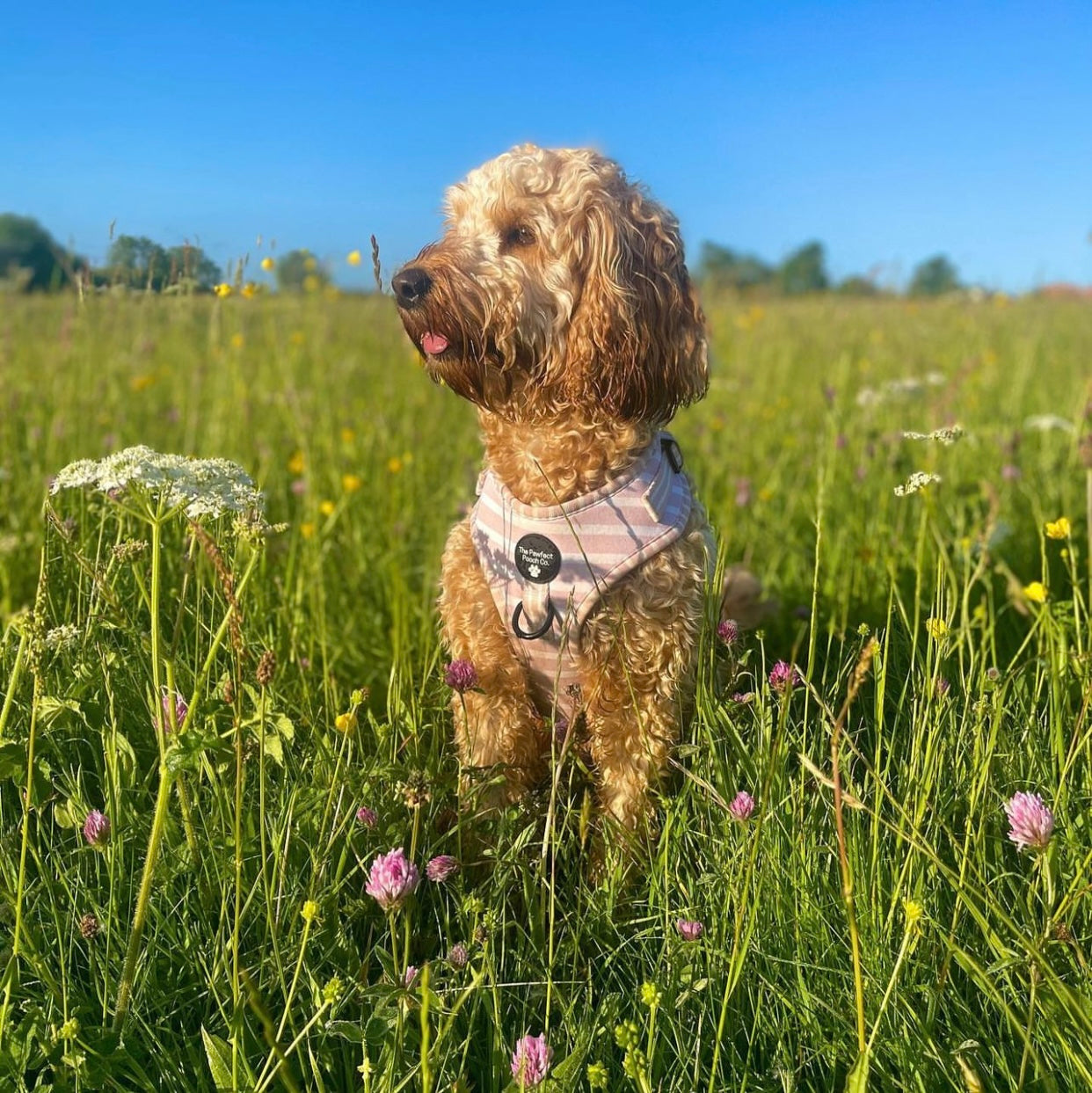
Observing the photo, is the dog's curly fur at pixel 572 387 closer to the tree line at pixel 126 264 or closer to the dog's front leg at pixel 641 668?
the dog's front leg at pixel 641 668

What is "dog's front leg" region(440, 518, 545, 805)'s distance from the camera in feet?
8.13

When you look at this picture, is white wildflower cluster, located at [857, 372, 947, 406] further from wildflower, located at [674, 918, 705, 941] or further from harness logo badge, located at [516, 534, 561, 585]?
wildflower, located at [674, 918, 705, 941]

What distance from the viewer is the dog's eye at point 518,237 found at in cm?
256

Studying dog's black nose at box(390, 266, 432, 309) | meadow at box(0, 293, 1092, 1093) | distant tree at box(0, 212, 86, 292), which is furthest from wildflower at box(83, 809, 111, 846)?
distant tree at box(0, 212, 86, 292)

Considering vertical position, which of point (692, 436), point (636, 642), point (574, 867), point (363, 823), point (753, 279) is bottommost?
point (574, 867)

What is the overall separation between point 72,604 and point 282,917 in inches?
45.0

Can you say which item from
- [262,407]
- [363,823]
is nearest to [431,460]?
[262,407]

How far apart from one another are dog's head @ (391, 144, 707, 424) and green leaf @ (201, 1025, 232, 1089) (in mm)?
1569

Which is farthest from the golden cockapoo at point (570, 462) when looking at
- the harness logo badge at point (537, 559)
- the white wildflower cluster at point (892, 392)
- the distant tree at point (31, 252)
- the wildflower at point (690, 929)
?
the white wildflower cluster at point (892, 392)

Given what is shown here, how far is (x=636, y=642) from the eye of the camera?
237cm

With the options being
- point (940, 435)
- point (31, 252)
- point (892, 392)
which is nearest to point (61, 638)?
point (940, 435)

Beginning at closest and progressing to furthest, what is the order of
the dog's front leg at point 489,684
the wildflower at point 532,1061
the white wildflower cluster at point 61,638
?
1. the wildflower at point 532,1061
2. the white wildflower cluster at point 61,638
3. the dog's front leg at point 489,684

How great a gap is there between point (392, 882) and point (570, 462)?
1.30 meters

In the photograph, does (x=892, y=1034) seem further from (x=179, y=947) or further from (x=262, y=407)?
(x=262, y=407)
